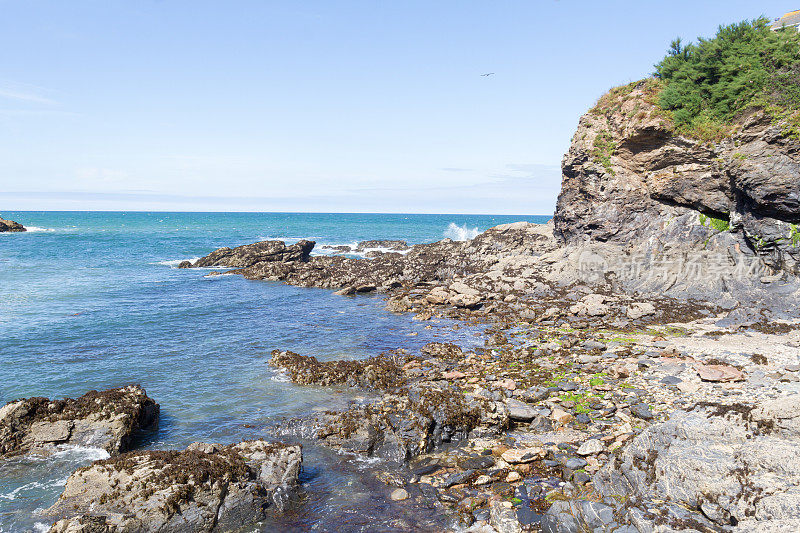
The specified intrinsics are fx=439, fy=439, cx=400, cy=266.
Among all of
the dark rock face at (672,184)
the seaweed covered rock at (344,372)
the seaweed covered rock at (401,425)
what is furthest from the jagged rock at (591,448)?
the dark rock face at (672,184)

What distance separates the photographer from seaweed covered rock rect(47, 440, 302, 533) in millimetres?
9719

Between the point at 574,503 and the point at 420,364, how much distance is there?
38.7ft

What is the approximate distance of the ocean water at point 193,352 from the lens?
466 inches

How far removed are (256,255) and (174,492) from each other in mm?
50018

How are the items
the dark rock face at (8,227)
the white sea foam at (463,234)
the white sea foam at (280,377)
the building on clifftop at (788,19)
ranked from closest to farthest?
the white sea foam at (280,377), the building on clifftop at (788,19), the white sea foam at (463,234), the dark rock face at (8,227)

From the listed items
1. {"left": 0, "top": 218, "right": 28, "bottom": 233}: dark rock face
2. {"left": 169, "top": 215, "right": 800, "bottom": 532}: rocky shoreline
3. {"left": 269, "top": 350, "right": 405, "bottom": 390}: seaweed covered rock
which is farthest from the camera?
{"left": 0, "top": 218, "right": 28, "bottom": 233}: dark rock face

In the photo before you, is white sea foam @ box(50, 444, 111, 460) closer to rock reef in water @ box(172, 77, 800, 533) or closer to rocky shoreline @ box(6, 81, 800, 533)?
rocky shoreline @ box(6, 81, 800, 533)

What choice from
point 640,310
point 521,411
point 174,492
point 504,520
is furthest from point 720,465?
point 640,310

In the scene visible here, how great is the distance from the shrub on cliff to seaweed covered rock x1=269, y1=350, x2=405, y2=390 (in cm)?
2745

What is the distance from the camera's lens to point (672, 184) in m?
32.1

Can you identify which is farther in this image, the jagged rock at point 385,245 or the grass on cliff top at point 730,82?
the jagged rock at point 385,245

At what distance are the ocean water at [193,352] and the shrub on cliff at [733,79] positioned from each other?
23.2m

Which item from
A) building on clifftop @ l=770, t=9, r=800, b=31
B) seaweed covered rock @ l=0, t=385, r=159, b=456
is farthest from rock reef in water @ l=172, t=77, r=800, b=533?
building on clifftop @ l=770, t=9, r=800, b=31

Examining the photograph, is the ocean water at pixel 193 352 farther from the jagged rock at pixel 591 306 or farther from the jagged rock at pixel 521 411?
the jagged rock at pixel 591 306
